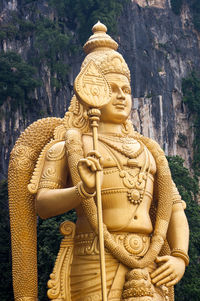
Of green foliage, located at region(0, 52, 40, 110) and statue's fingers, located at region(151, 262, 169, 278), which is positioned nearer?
statue's fingers, located at region(151, 262, 169, 278)

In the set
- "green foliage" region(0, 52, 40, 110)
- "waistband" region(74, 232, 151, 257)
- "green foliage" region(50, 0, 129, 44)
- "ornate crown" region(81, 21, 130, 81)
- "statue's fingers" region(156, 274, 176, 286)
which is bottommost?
"statue's fingers" region(156, 274, 176, 286)

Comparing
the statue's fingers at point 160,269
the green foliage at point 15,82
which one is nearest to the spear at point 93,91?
the statue's fingers at point 160,269

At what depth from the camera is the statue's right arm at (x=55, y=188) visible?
5.04m

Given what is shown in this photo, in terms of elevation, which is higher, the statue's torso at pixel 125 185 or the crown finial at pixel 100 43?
the crown finial at pixel 100 43

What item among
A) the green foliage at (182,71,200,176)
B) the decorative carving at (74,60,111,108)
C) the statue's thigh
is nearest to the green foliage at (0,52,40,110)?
the green foliage at (182,71,200,176)

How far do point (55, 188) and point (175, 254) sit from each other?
1297mm

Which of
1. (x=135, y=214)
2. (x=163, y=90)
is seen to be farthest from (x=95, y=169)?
(x=163, y=90)

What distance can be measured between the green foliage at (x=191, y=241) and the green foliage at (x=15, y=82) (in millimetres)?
9170

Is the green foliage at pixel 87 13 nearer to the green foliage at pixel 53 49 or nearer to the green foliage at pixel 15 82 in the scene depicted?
the green foliage at pixel 53 49

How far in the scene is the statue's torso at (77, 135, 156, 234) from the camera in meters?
5.34

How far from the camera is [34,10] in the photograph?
33.2m

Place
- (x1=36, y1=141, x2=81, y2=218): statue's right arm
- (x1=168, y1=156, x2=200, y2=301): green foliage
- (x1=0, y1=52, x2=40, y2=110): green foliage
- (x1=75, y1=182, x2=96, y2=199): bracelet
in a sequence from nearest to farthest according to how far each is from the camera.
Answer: (x1=75, y1=182, x2=96, y2=199): bracelet
(x1=36, y1=141, x2=81, y2=218): statue's right arm
(x1=168, y1=156, x2=200, y2=301): green foliage
(x1=0, y1=52, x2=40, y2=110): green foliage

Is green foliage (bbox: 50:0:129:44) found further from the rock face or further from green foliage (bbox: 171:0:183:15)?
green foliage (bbox: 171:0:183:15)

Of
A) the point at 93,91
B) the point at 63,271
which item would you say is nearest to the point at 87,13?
the point at 93,91
